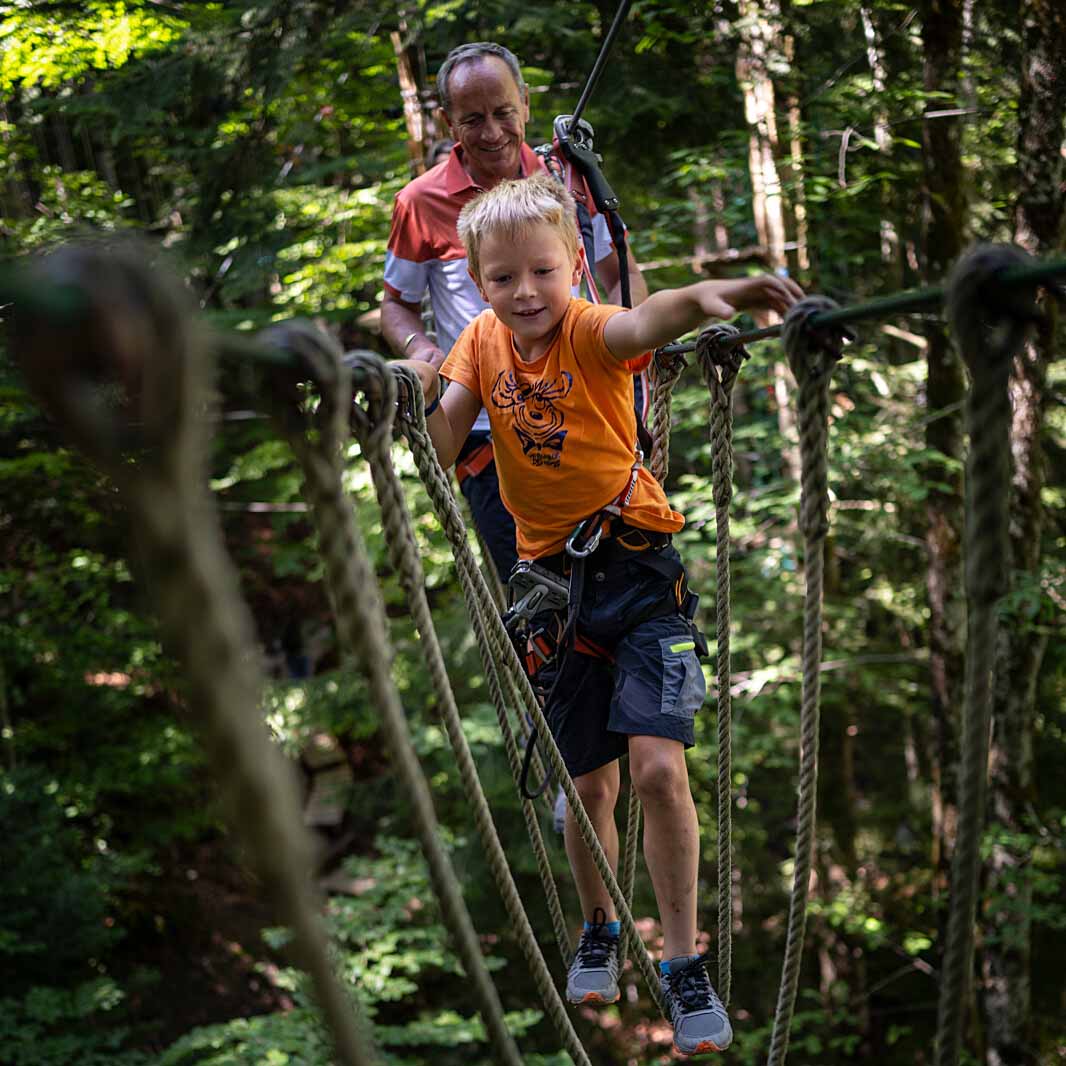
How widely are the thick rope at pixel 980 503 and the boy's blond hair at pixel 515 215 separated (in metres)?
0.87

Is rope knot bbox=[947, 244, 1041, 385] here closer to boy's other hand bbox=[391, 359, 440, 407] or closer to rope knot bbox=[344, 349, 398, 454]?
rope knot bbox=[344, 349, 398, 454]

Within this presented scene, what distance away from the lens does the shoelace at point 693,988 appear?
1668 millimetres

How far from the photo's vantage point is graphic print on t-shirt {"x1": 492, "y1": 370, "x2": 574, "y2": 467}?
1707mm

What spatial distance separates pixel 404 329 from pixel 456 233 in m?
0.24

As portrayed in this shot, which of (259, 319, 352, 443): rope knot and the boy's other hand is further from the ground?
(259, 319, 352, 443): rope knot

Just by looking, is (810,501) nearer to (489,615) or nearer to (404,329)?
(489,615)

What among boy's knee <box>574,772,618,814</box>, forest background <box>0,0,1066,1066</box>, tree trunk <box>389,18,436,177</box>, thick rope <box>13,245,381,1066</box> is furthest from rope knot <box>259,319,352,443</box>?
tree trunk <box>389,18,436,177</box>

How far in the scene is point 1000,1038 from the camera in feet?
16.6

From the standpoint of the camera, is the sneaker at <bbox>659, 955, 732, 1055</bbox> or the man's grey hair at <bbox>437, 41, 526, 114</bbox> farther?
the man's grey hair at <bbox>437, 41, 526, 114</bbox>

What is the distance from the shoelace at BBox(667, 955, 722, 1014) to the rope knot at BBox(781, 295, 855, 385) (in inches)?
41.0

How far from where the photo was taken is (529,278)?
5.38ft

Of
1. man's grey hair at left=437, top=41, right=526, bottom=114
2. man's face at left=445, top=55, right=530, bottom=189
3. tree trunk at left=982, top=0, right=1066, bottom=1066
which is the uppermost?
man's grey hair at left=437, top=41, right=526, bottom=114

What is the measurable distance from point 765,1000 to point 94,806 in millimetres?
4439

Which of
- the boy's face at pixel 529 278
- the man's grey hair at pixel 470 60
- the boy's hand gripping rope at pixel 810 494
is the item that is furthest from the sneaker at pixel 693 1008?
the man's grey hair at pixel 470 60
